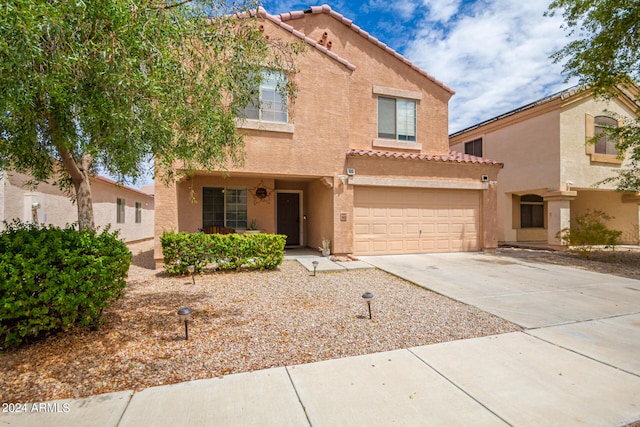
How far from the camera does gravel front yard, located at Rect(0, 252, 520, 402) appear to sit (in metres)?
3.16

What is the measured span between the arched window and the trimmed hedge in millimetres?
14702

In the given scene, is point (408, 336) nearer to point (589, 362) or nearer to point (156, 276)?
point (589, 362)

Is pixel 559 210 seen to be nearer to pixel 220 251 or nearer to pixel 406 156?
pixel 406 156

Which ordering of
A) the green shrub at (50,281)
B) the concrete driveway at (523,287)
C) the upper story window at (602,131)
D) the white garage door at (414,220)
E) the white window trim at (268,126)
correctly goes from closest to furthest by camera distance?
the green shrub at (50,281), the concrete driveway at (523,287), the white window trim at (268,126), the white garage door at (414,220), the upper story window at (602,131)

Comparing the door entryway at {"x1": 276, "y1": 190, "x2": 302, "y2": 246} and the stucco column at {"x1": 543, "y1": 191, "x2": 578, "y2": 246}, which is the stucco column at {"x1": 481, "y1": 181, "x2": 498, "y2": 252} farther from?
the door entryway at {"x1": 276, "y1": 190, "x2": 302, "y2": 246}

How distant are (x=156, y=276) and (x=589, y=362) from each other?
8520mm

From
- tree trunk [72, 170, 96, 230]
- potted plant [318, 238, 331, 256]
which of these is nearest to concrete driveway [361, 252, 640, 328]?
potted plant [318, 238, 331, 256]

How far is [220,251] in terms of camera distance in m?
7.88

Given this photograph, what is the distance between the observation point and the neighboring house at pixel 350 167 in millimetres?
9820

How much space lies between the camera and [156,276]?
25.6ft

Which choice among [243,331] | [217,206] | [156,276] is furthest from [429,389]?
[217,206]

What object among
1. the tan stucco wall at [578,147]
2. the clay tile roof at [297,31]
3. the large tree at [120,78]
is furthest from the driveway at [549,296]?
the tan stucco wall at [578,147]

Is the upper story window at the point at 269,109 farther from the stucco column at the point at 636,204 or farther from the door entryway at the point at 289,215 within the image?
the stucco column at the point at 636,204

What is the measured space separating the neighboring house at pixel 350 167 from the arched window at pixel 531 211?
6312 mm
